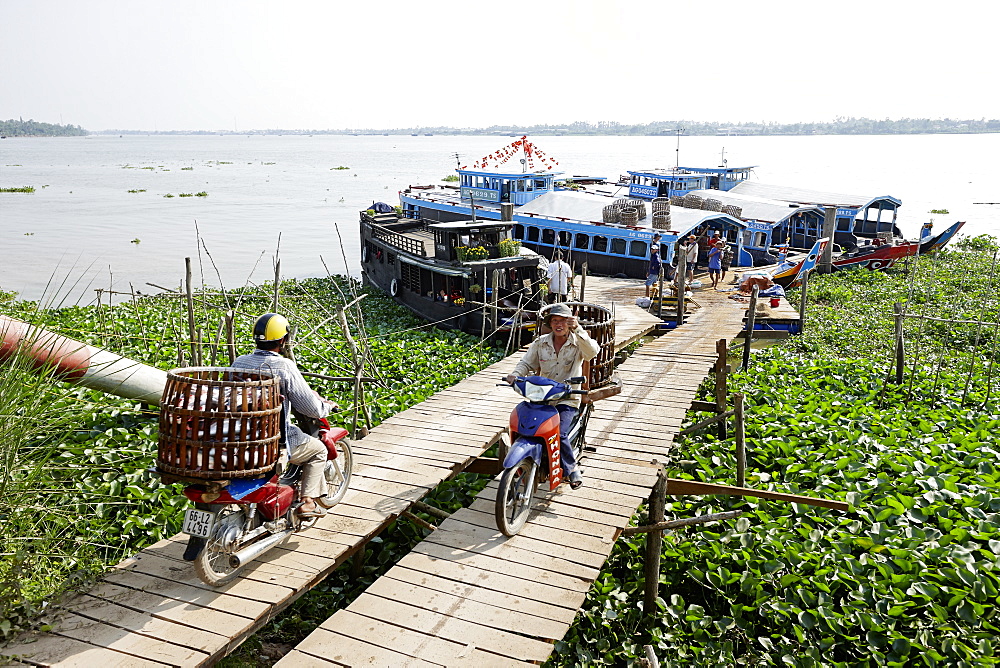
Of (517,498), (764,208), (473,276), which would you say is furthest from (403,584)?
(764,208)

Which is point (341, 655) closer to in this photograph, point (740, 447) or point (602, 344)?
point (602, 344)

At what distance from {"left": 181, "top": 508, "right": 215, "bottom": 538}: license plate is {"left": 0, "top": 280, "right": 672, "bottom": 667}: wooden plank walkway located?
0.42 m

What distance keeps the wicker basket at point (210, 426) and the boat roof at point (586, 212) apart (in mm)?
17656

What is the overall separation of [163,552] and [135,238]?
36.8m

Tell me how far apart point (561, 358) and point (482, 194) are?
21.0 metres

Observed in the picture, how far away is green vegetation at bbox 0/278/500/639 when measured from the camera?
445 cm

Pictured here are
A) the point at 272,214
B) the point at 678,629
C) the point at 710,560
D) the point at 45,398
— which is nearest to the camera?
the point at 45,398

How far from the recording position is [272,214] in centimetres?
5006

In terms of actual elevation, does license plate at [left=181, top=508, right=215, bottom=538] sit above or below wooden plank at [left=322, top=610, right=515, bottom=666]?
above

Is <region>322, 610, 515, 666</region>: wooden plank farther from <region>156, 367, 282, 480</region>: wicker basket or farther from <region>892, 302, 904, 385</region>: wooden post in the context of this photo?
<region>892, 302, 904, 385</region>: wooden post

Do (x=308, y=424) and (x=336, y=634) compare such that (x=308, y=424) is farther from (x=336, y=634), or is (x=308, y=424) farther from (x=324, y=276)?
(x=324, y=276)

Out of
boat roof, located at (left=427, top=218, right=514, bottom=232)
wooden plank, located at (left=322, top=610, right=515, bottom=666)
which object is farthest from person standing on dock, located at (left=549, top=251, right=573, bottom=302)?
wooden plank, located at (left=322, top=610, right=515, bottom=666)

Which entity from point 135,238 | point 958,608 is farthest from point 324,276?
point 958,608

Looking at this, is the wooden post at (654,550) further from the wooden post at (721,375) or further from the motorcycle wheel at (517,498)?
the wooden post at (721,375)
